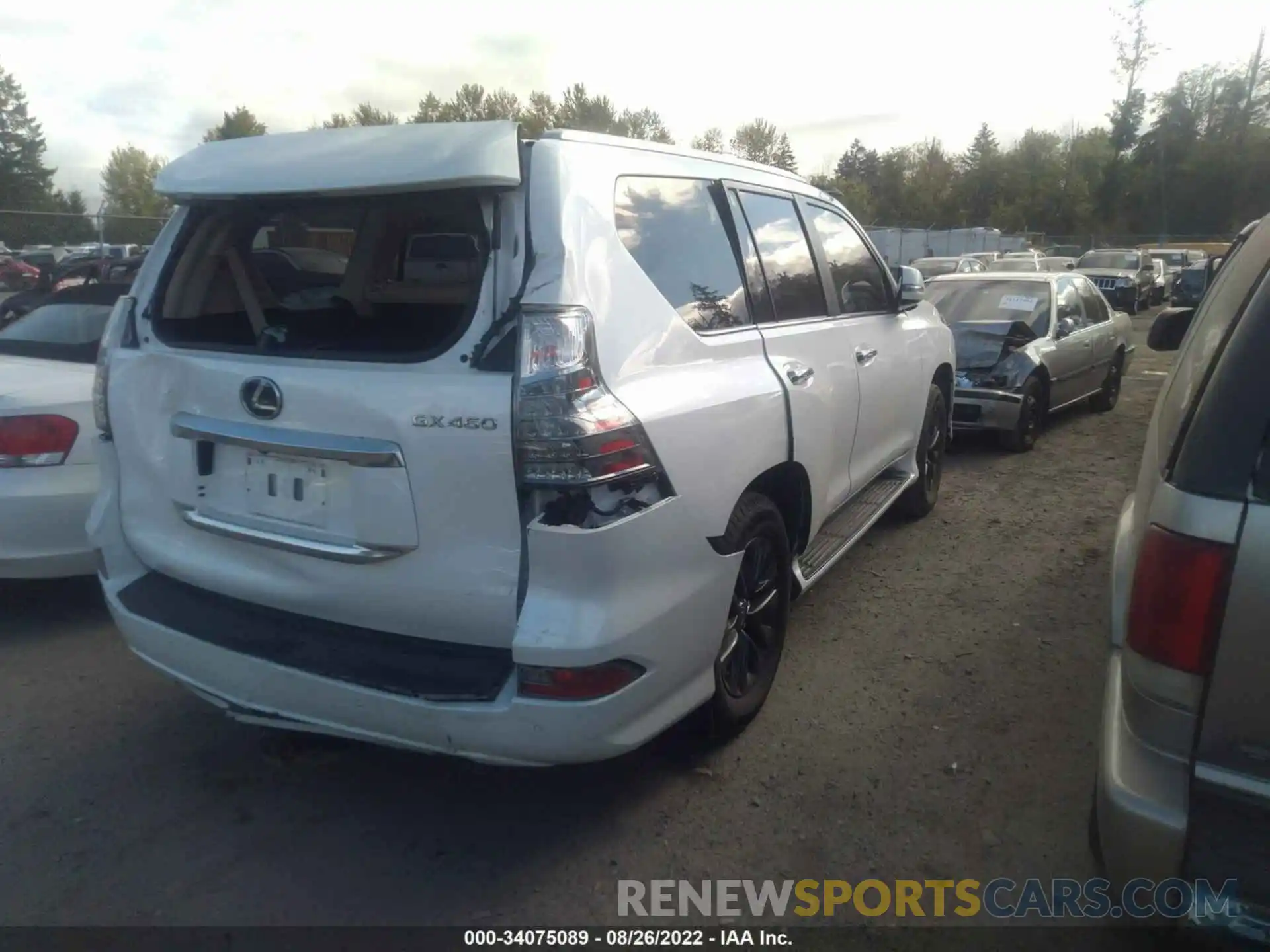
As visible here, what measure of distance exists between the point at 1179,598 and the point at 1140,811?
47 cm

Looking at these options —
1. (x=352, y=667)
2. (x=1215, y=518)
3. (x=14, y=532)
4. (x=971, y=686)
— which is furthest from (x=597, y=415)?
(x=14, y=532)

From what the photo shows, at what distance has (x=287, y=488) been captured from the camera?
9.02 feet

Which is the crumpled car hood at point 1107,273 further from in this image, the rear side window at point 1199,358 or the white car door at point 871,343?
the rear side window at point 1199,358

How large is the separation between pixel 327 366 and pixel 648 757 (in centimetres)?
174

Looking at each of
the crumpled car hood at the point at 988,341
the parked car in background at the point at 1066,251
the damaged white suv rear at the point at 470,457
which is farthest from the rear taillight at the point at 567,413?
the parked car in background at the point at 1066,251

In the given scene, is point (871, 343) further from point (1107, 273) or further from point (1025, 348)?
point (1107, 273)

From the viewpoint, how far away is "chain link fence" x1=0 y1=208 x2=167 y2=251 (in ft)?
69.6

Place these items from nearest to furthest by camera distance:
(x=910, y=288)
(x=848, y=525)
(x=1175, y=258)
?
1. (x=848, y=525)
2. (x=910, y=288)
3. (x=1175, y=258)

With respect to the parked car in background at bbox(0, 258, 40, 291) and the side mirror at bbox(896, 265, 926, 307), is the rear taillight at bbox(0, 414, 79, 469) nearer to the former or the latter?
the side mirror at bbox(896, 265, 926, 307)

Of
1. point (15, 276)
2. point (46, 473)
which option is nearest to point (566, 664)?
point (46, 473)

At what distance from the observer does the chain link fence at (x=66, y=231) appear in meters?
21.2

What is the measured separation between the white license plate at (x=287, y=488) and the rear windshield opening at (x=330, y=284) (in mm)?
318

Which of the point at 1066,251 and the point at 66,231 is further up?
the point at 66,231

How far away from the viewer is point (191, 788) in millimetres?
3270
